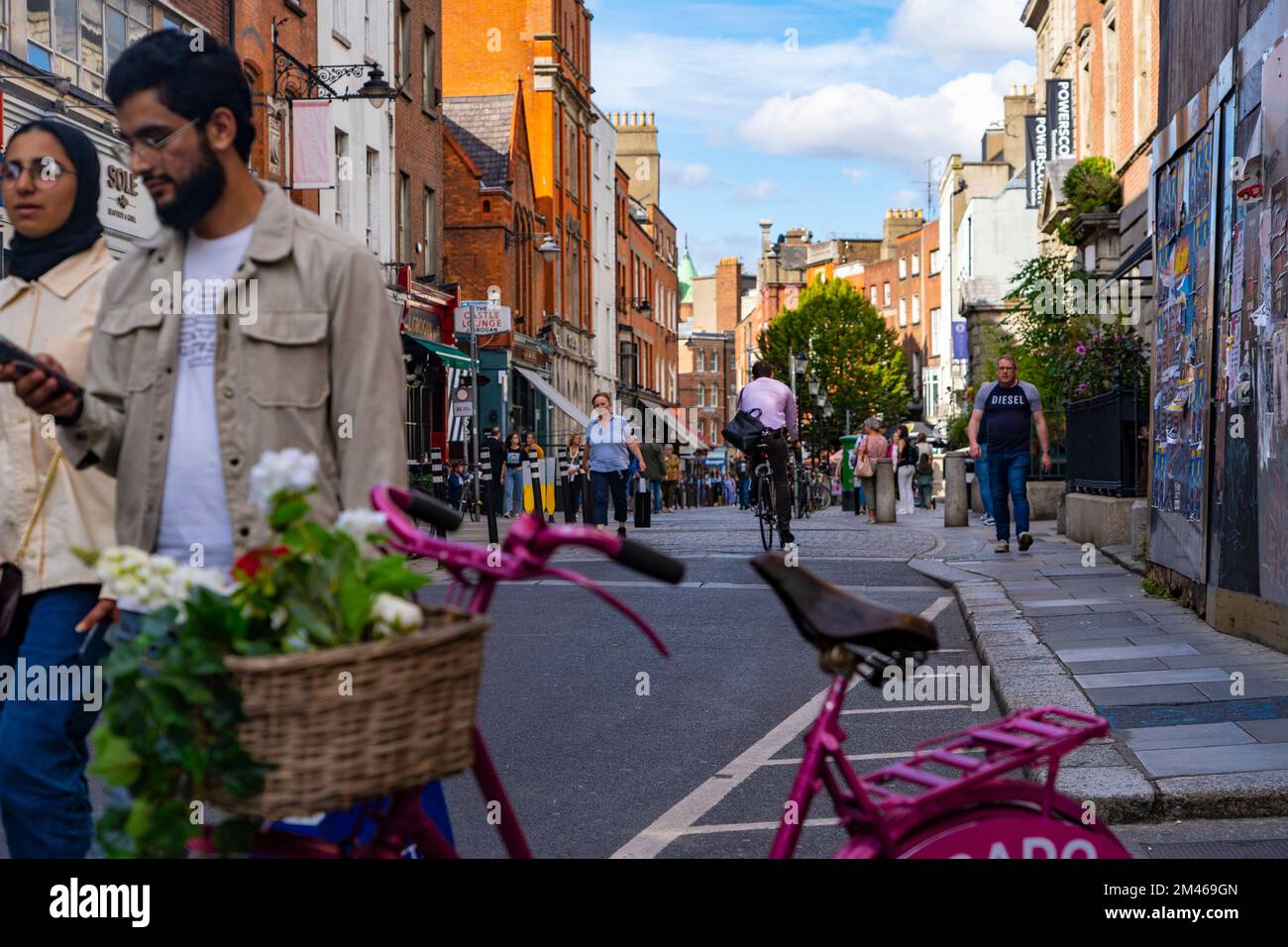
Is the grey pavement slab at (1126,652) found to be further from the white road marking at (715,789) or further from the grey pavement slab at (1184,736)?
the grey pavement slab at (1184,736)

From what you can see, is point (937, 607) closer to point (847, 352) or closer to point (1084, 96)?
point (1084, 96)

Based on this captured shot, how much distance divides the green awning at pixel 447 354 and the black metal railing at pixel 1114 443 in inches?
628

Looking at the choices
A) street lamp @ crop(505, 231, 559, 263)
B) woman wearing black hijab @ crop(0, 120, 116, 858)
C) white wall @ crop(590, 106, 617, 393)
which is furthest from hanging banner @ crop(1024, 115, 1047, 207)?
woman wearing black hijab @ crop(0, 120, 116, 858)

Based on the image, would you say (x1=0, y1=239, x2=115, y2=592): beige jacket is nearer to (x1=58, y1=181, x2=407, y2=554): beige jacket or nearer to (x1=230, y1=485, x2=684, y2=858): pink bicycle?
(x1=58, y1=181, x2=407, y2=554): beige jacket

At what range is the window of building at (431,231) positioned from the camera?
34500mm

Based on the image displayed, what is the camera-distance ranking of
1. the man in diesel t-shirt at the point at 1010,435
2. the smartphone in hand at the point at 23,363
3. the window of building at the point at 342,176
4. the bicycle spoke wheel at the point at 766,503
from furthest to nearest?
1. the window of building at the point at 342,176
2. the bicycle spoke wheel at the point at 766,503
3. the man in diesel t-shirt at the point at 1010,435
4. the smartphone in hand at the point at 23,363

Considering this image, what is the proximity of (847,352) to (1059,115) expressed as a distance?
2201 inches

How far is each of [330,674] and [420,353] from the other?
99.7 ft

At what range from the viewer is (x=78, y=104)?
54.7 feet

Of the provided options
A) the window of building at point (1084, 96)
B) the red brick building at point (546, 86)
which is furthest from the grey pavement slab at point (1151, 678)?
the red brick building at point (546, 86)

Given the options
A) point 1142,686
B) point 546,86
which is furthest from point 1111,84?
point 546,86
